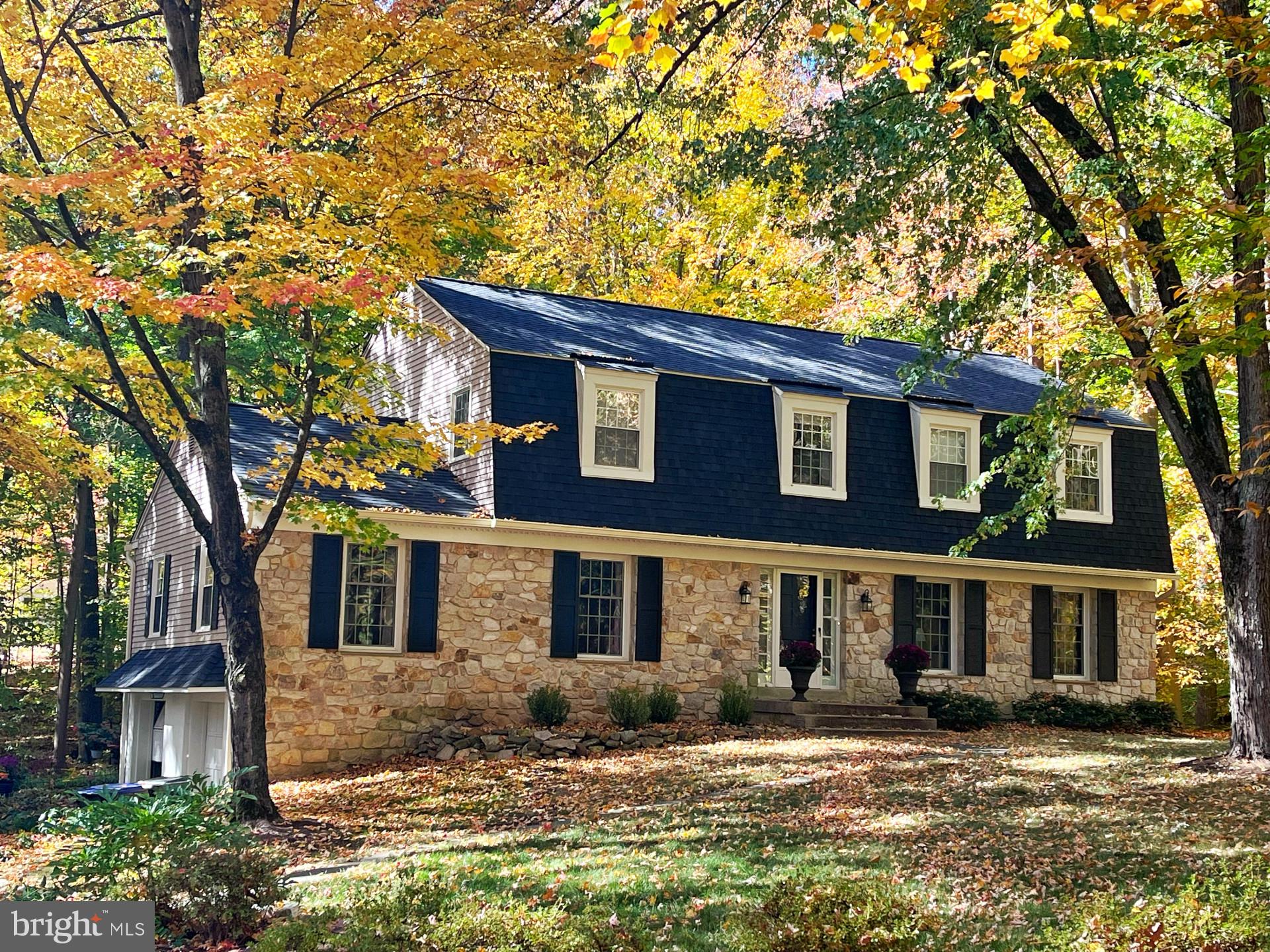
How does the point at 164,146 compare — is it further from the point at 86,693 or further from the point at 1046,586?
the point at 86,693

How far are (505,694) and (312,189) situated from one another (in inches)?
336

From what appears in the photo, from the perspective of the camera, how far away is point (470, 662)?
1830 centimetres

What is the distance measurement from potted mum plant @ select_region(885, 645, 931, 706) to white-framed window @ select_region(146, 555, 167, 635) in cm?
1171

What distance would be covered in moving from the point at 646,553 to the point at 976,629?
19.6 feet

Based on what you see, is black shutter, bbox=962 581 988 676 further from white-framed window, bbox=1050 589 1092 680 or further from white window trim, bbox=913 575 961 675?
white-framed window, bbox=1050 589 1092 680

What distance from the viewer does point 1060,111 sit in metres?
14.0

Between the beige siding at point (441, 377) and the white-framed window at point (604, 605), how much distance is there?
200 cm

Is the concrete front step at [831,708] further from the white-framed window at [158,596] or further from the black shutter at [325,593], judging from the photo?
the white-framed window at [158,596]

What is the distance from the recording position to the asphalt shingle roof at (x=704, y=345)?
2031 centimetres

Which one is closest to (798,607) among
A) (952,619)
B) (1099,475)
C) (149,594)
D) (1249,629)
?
(952,619)

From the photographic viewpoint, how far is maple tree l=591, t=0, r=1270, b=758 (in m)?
11.6

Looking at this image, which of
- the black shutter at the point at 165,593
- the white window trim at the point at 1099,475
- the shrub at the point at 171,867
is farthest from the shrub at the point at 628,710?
the shrub at the point at 171,867

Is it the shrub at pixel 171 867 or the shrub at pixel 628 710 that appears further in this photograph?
the shrub at pixel 628 710

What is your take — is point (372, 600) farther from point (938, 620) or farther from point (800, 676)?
point (938, 620)
